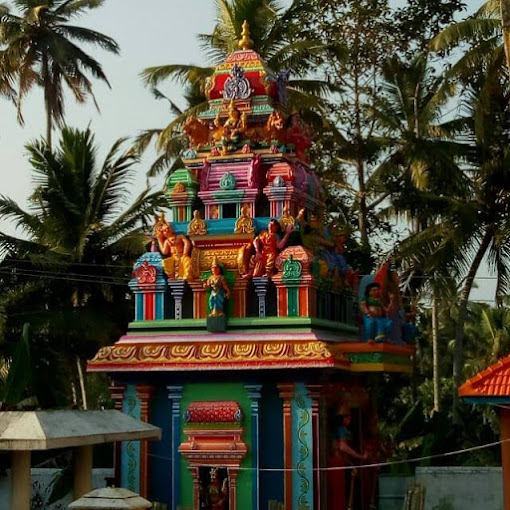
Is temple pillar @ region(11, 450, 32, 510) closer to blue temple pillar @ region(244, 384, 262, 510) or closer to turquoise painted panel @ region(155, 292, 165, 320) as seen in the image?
blue temple pillar @ region(244, 384, 262, 510)

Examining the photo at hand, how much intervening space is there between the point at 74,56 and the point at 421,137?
10502 millimetres

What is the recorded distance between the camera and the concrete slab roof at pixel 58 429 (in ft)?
39.2

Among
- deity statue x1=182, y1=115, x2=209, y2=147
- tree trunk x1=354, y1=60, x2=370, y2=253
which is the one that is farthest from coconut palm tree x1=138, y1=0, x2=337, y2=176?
deity statue x1=182, y1=115, x2=209, y2=147

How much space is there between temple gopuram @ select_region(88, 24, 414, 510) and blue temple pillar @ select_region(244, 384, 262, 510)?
2 cm

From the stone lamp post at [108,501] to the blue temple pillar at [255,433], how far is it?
269 inches

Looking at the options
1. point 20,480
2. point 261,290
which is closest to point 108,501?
point 20,480

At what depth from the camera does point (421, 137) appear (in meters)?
28.8

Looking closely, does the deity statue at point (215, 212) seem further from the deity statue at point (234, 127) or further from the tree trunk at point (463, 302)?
the tree trunk at point (463, 302)

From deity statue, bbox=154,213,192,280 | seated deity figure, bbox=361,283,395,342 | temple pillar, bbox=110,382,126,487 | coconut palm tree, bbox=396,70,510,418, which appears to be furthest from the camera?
coconut palm tree, bbox=396,70,510,418

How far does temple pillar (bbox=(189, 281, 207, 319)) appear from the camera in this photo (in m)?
18.8

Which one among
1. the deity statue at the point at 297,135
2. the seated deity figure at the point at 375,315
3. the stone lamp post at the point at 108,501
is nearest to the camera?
the stone lamp post at the point at 108,501

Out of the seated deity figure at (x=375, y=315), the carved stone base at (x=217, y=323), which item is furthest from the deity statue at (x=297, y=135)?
the carved stone base at (x=217, y=323)

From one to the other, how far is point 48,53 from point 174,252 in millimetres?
15943

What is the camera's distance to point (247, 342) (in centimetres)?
1814
